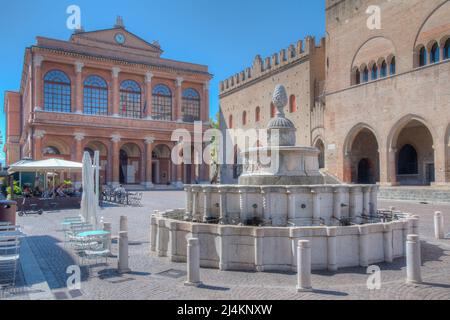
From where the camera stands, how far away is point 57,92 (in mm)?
38031

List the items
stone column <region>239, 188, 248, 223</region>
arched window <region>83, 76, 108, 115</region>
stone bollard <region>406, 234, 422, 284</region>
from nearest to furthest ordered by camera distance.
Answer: stone bollard <region>406, 234, 422, 284</region> → stone column <region>239, 188, 248, 223</region> → arched window <region>83, 76, 108, 115</region>

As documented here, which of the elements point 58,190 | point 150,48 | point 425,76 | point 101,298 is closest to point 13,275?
point 101,298

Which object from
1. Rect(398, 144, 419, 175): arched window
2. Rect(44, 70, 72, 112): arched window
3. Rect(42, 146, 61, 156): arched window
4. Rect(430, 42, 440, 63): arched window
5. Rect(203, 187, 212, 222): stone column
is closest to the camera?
Rect(203, 187, 212, 222): stone column

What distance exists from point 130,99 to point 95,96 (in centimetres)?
385

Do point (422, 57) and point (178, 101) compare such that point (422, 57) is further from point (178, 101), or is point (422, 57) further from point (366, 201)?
point (178, 101)

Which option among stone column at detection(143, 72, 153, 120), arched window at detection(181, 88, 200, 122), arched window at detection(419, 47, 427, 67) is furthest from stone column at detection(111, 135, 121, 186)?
arched window at detection(419, 47, 427, 67)

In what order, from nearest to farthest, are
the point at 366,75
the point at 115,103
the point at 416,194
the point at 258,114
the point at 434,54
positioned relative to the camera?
the point at 416,194
the point at 434,54
the point at 366,75
the point at 115,103
the point at 258,114

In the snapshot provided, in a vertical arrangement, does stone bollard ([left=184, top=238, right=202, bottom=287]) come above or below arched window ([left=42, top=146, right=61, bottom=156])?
below

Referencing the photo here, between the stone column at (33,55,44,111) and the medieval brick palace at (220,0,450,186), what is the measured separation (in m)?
24.1

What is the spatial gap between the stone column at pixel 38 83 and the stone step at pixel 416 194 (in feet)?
104

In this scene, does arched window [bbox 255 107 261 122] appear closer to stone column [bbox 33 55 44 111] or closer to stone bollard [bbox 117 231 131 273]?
stone column [bbox 33 55 44 111]

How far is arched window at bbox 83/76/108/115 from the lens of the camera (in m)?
39.8

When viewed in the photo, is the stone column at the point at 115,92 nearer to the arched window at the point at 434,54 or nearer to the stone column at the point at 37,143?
the stone column at the point at 37,143

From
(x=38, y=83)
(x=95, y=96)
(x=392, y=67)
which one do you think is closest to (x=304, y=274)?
(x=392, y=67)
